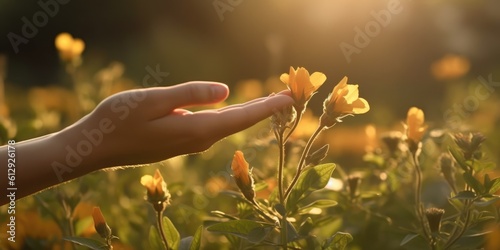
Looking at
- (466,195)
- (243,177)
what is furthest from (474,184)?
(243,177)

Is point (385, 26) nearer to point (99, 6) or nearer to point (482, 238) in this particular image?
point (99, 6)

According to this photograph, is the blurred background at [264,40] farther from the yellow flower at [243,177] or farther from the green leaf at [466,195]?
the yellow flower at [243,177]

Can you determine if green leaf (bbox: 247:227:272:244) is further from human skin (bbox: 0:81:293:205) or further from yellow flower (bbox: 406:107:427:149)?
yellow flower (bbox: 406:107:427:149)

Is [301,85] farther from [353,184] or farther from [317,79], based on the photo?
[353,184]


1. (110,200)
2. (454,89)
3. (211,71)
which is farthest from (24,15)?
(110,200)

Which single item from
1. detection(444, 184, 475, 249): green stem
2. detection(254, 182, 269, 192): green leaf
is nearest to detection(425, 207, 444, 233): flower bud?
detection(444, 184, 475, 249): green stem

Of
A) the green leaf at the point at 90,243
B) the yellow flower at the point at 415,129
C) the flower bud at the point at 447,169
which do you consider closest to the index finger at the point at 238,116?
the green leaf at the point at 90,243
